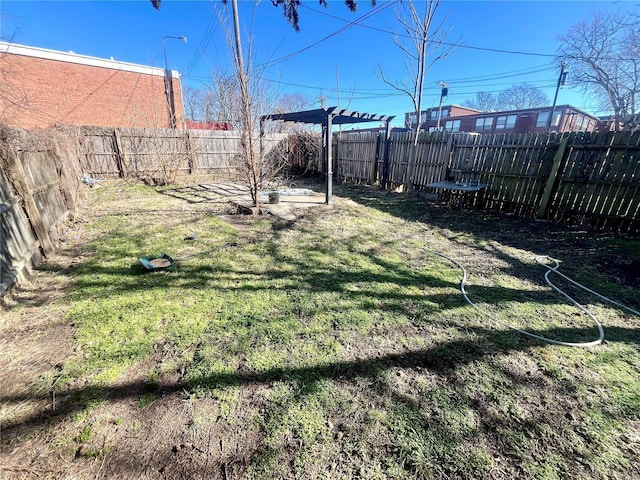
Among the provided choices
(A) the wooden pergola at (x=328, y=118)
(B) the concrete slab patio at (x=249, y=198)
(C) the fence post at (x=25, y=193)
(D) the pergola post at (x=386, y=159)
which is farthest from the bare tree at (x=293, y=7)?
(C) the fence post at (x=25, y=193)

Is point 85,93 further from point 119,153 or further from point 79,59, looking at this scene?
point 119,153

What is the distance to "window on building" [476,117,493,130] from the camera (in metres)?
29.8

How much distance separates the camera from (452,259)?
12.5 ft

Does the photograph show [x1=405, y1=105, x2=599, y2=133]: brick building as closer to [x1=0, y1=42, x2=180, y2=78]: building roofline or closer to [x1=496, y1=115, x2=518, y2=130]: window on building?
[x1=496, y1=115, x2=518, y2=130]: window on building

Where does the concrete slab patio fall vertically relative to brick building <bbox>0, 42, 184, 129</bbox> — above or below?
below

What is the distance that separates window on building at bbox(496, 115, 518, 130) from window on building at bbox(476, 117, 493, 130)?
2.39 ft

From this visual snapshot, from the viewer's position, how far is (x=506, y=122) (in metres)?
28.5

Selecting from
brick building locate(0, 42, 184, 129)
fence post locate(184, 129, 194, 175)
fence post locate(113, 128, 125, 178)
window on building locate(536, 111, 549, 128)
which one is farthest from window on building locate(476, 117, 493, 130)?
fence post locate(113, 128, 125, 178)

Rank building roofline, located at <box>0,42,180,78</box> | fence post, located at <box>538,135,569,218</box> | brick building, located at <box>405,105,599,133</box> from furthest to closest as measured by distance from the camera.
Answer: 1. brick building, located at <box>405,105,599,133</box>
2. building roofline, located at <box>0,42,180,78</box>
3. fence post, located at <box>538,135,569,218</box>

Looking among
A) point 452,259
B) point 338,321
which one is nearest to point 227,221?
point 338,321

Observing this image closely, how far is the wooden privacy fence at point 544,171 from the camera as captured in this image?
487cm

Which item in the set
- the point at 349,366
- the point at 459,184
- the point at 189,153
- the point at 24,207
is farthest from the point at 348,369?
the point at 189,153

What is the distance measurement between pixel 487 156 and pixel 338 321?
6.60m

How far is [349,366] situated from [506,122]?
117ft
